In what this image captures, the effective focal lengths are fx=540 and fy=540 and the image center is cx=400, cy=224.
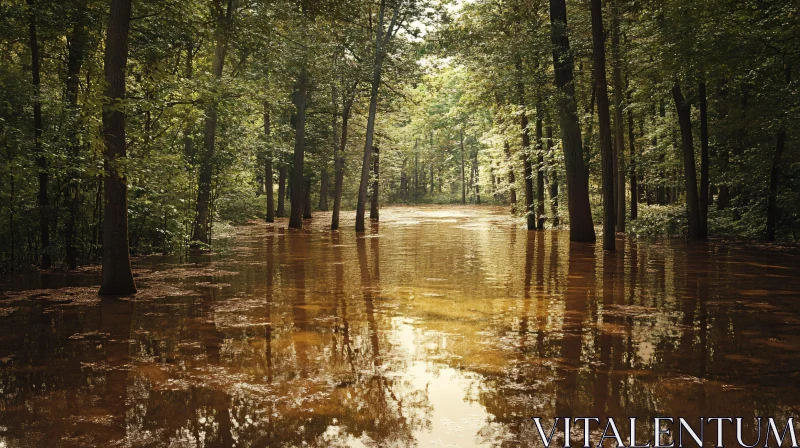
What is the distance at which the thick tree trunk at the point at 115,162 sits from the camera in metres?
8.58

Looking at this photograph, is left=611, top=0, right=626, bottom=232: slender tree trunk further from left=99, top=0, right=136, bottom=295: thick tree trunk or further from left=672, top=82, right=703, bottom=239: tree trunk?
left=99, top=0, right=136, bottom=295: thick tree trunk

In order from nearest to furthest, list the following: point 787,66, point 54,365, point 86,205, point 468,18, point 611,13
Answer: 1. point 54,365
2. point 86,205
3. point 787,66
4. point 611,13
5. point 468,18

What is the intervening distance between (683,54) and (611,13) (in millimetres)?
4756

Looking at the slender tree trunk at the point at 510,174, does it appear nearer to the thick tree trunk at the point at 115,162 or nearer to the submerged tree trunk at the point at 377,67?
the submerged tree trunk at the point at 377,67

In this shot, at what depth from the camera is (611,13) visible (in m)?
18.5

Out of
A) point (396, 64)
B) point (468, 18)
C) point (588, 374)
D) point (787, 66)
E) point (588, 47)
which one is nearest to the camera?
point (588, 374)

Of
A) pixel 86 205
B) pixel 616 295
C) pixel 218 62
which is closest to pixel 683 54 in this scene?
pixel 616 295

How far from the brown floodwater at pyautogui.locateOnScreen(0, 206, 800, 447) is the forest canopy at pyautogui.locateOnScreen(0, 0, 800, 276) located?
7.49ft

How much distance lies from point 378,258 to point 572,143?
8.29 m

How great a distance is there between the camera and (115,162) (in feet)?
26.9

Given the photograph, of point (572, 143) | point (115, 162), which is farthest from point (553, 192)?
point (115, 162)

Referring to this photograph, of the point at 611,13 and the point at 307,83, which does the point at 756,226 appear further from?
the point at 307,83

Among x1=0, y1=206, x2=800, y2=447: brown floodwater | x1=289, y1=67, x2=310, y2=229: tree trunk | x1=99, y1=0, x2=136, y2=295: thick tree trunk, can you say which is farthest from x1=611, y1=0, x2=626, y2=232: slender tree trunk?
x1=99, y1=0, x2=136, y2=295: thick tree trunk

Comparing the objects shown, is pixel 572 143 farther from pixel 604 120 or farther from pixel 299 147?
pixel 299 147
